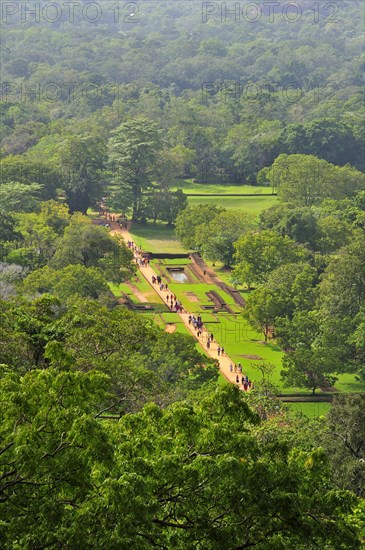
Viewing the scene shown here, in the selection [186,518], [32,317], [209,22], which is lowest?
[209,22]

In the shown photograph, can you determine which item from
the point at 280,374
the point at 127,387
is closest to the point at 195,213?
the point at 280,374

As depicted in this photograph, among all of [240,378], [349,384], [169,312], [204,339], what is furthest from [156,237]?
[349,384]

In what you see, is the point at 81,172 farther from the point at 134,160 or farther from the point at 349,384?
the point at 349,384

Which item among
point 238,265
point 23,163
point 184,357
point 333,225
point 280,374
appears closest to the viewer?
point 184,357

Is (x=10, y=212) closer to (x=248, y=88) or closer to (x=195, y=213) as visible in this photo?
(x=195, y=213)

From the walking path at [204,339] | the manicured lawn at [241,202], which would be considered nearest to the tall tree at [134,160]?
the manicured lawn at [241,202]

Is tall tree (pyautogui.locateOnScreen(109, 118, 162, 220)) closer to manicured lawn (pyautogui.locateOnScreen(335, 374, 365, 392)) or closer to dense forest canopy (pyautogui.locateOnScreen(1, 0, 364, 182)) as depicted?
dense forest canopy (pyautogui.locateOnScreen(1, 0, 364, 182))

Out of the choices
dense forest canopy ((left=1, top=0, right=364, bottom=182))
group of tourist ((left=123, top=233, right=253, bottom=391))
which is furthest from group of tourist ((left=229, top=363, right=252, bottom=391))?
dense forest canopy ((left=1, top=0, right=364, bottom=182))
